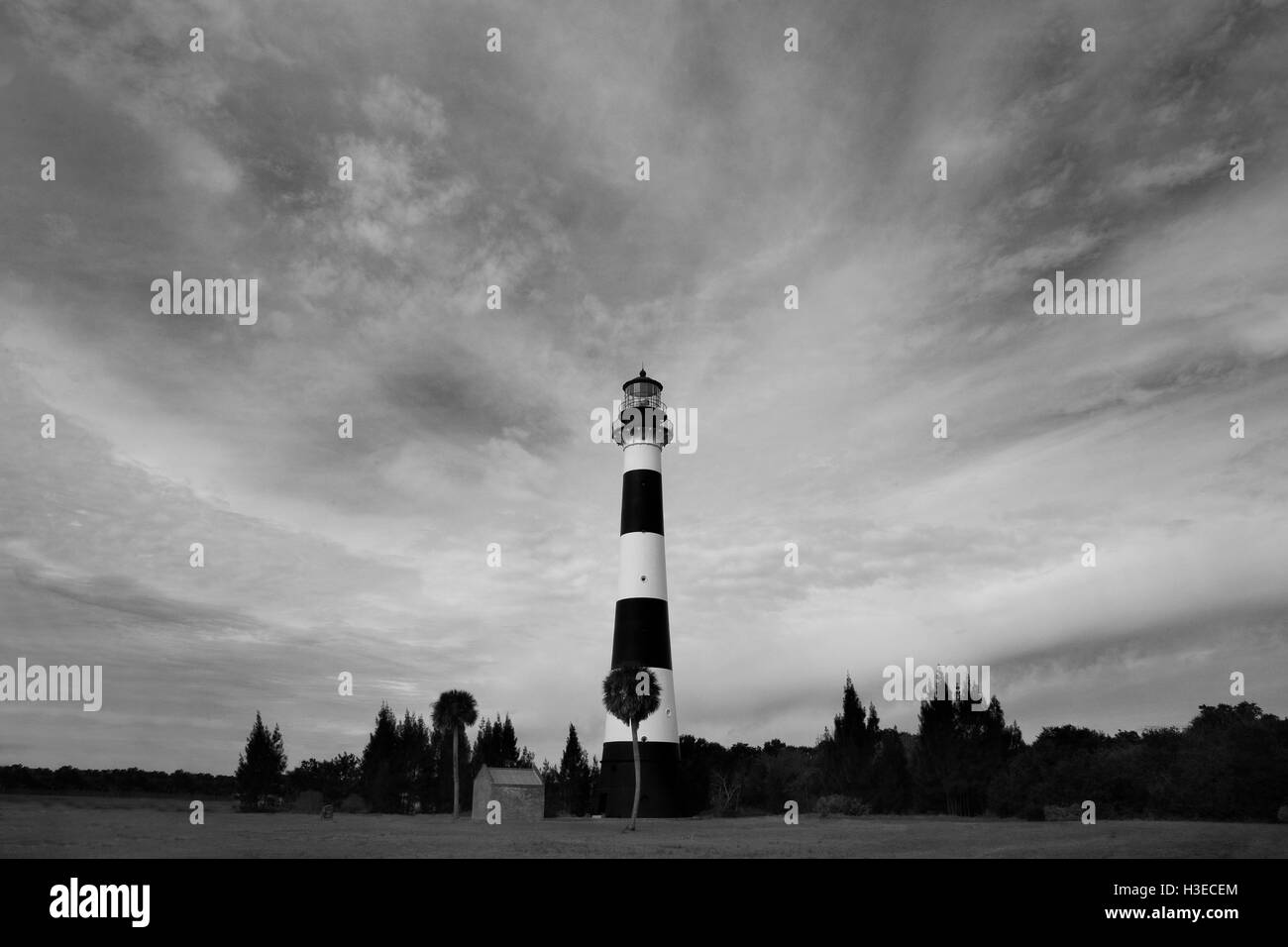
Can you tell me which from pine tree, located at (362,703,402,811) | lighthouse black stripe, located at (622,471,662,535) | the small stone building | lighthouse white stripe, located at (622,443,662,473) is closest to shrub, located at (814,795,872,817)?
the small stone building

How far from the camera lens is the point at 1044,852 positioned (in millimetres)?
26031

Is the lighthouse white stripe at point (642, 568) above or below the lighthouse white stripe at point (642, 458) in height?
below

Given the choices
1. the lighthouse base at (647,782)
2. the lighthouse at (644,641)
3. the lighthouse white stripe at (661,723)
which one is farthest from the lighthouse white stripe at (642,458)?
the lighthouse base at (647,782)

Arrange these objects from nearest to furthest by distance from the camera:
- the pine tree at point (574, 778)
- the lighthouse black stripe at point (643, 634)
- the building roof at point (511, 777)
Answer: the lighthouse black stripe at point (643, 634) → the building roof at point (511, 777) → the pine tree at point (574, 778)

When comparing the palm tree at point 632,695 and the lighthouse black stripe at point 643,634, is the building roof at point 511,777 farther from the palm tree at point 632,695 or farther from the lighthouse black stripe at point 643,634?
the lighthouse black stripe at point 643,634

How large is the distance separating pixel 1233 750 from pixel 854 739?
121 ft

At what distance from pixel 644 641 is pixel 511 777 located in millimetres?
11105

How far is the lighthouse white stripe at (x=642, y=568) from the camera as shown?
49.2m

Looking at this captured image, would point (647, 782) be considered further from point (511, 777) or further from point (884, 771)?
point (884, 771)

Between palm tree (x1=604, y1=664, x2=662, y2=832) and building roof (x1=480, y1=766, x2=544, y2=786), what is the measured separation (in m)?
7.57

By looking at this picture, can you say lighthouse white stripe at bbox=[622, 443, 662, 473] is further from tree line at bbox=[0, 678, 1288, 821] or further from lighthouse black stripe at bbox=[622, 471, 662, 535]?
tree line at bbox=[0, 678, 1288, 821]

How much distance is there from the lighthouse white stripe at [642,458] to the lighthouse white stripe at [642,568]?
4026mm

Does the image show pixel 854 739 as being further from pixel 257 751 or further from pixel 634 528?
pixel 257 751
